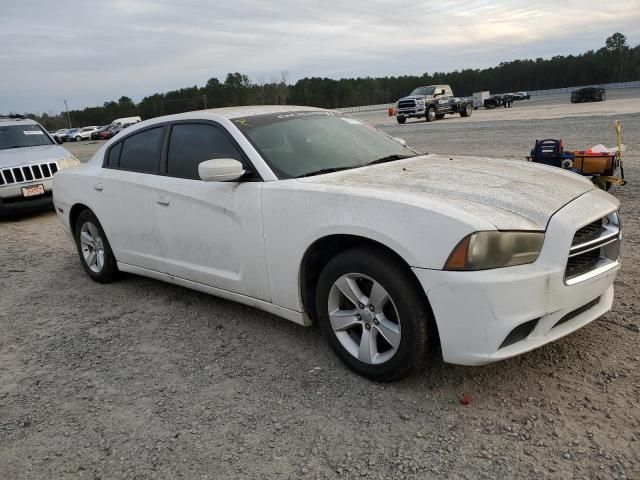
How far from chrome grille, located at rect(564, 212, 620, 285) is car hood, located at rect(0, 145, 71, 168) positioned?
9.25m

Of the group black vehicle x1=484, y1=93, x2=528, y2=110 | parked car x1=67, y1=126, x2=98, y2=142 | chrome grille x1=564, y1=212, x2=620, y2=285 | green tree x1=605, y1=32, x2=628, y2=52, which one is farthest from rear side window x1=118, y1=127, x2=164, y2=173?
green tree x1=605, y1=32, x2=628, y2=52

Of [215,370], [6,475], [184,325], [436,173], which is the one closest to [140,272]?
[184,325]

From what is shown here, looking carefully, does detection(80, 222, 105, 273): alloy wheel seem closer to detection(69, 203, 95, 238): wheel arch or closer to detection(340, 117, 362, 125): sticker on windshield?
detection(69, 203, 95, 238): wheel arch

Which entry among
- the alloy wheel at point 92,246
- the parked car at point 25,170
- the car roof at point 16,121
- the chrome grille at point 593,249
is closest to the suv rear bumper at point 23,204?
the parked car at point 25,170

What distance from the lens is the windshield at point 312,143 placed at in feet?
11.8

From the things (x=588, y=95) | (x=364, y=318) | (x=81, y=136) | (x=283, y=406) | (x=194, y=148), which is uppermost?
(x=194, y=148)

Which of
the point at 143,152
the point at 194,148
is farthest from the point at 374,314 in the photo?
the point at 143,152

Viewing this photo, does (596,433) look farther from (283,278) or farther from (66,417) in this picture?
(66,417)

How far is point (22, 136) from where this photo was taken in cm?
1055

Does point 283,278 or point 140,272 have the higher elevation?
point 283,278

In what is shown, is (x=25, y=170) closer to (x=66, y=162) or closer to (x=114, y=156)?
(x=66, y=162)

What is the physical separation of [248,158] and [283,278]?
87cm

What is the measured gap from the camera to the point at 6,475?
255 cm

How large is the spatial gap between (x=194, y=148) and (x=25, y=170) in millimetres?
6648
